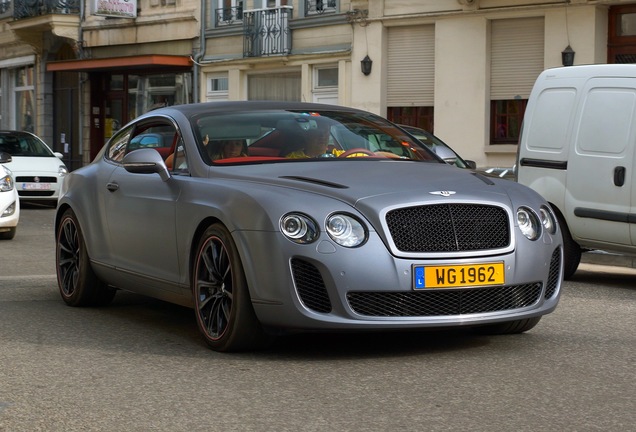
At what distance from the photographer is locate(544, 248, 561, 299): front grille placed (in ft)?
25.6

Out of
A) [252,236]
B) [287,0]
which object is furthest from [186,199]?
[287,0]

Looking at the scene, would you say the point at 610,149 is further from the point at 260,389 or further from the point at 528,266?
the point at 260,389

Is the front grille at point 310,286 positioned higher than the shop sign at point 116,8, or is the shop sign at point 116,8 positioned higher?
the shop sign at point 116,8

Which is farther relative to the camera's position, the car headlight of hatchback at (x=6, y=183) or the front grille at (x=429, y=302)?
the car headlight of hatchback at (x=6, y=183)

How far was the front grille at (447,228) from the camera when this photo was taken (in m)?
7.17

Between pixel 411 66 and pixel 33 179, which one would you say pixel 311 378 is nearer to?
pixel 33 179

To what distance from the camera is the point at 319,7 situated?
3166 cm

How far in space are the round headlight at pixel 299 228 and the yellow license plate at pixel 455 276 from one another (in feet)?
1.82

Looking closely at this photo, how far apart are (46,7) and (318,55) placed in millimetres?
13139

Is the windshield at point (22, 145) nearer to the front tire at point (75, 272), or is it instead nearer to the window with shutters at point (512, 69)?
the window with shutters at point (512, 69)

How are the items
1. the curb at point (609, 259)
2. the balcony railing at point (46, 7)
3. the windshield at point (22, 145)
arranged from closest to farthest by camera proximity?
the curb at point (609, 259)
the windshield at point (22, 145)
the balcony railing at point (46, 7)

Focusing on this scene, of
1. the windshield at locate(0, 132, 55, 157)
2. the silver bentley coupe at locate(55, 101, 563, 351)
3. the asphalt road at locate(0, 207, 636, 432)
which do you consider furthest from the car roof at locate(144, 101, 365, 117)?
the windshield at locate(0, 132, 55, 157)

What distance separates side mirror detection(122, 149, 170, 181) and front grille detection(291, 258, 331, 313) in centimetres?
159

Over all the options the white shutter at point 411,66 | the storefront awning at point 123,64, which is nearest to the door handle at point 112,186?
the white shutter at point 411,66
